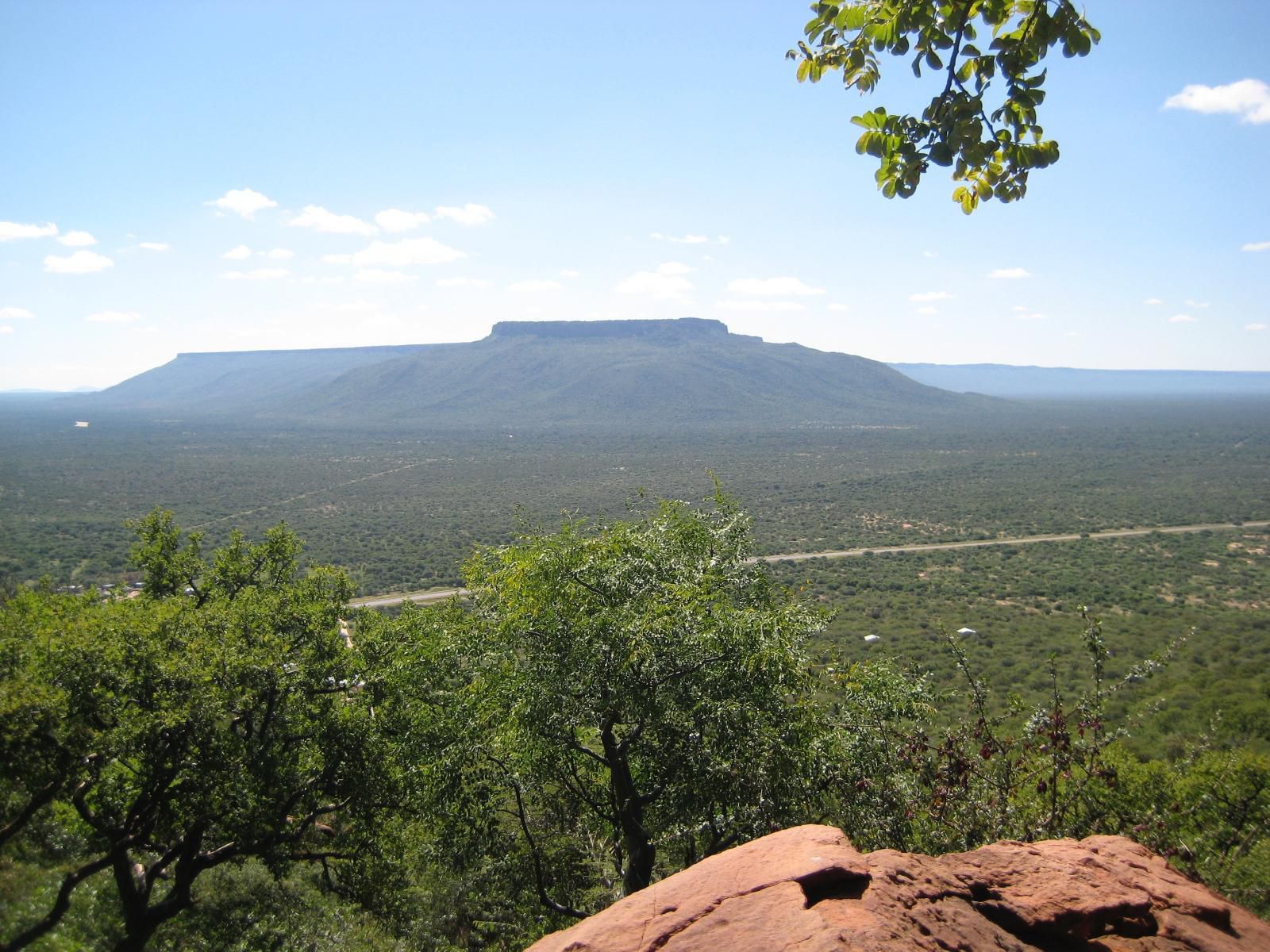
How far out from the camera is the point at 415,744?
31.1 feet

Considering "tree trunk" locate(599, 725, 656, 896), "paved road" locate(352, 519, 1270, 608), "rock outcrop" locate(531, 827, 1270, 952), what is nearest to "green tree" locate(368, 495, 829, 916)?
"tree trunk" locate(599, 725, 656, 896)

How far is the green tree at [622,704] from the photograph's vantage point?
768 cm

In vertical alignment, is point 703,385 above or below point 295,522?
above

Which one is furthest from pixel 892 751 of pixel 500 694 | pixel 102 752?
pixel 102 752

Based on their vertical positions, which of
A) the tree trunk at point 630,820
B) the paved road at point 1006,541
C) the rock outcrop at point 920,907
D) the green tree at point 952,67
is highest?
the green tree at point 952,67

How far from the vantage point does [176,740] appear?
28.0 feet

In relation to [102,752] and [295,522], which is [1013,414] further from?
[102,752]

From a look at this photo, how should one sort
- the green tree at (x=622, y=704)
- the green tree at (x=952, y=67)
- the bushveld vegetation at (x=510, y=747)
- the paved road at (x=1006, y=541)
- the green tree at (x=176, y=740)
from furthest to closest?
the paved road at (x=1006, y=541) → the green tree at (x=176, y=740) → the green tree at (x=622, y=704) → the bushveld vegetation at (x=510, y=747) → the green tree at (x=952, y=67)

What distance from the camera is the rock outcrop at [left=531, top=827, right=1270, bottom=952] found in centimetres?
346

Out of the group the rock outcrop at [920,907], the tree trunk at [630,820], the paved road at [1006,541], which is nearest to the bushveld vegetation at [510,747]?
the tree trunk at [630,820]

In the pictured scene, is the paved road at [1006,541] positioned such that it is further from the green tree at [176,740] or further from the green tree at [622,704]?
the green tree at [176,740]

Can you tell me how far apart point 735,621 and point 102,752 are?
24.3ft

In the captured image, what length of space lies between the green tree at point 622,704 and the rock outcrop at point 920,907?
280cm

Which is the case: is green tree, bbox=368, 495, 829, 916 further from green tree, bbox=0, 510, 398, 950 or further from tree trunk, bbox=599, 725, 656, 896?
green tree, bbox=0, 510, 398, 950
